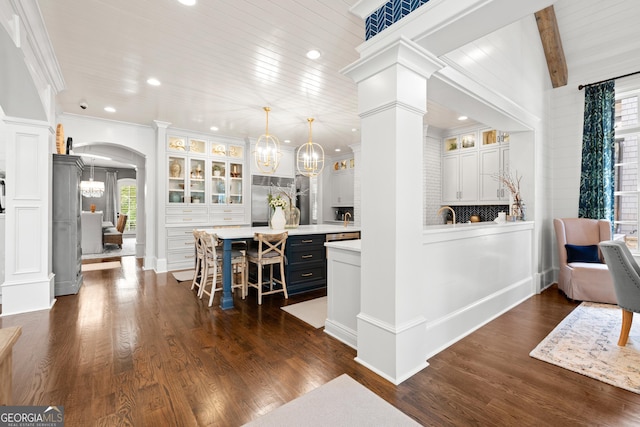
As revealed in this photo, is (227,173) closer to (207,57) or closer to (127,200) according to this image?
(207,57)

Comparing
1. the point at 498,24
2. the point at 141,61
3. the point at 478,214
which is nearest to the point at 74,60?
the point at 141,61

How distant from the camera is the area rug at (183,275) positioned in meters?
4.80

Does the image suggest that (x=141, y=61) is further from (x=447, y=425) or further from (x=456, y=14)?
(x=447, y=425)

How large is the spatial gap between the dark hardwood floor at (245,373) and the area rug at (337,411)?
0.26 feet

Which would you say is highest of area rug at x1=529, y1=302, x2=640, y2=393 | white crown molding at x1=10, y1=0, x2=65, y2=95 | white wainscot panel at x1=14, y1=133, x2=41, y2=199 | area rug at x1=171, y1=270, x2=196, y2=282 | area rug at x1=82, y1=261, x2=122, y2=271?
white crown molding at x1=10, y1=0, x2=65, y2=95

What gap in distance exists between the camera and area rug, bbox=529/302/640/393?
6.66 ft

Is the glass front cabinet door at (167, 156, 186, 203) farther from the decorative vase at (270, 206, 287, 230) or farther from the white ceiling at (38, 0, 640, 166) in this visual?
the decorative vase at (270, 206, 287, 230)

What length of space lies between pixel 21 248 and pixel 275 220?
303 cm

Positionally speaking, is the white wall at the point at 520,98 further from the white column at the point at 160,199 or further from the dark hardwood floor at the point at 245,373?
the white column at the point at 160,199

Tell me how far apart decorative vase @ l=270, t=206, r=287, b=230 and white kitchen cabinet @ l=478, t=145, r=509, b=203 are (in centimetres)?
377

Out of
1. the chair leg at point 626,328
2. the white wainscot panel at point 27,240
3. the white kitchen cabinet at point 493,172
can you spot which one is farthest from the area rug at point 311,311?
the white kitchen cabinet at point 493,172

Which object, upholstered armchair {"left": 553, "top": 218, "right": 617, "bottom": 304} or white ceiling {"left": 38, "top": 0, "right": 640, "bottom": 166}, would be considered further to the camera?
upholstered armchair {"left": 553, "top": 218, "right": 617, "bottom": 304}

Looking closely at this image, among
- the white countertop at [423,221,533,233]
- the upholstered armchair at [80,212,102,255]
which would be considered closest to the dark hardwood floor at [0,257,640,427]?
the white countertop at [423,221,533,233]

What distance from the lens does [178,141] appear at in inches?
225
